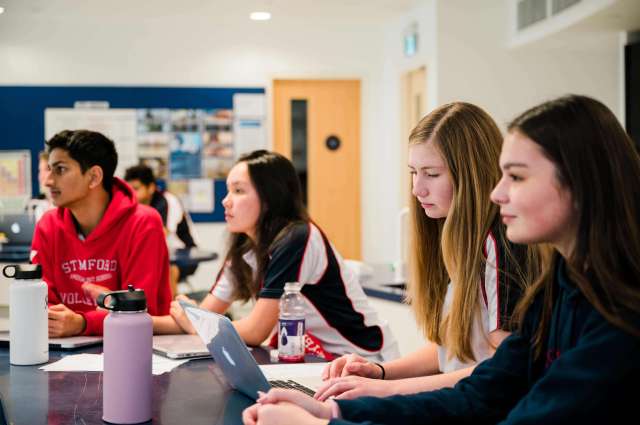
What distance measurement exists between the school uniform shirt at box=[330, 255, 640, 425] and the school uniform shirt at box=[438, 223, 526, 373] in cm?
22

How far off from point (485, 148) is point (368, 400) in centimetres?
60

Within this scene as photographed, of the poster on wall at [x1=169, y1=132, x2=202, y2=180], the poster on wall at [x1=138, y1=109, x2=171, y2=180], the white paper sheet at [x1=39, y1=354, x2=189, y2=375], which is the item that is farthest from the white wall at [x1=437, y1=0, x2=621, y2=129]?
the white paper sheet at [x1=39, y1=354, x2=189, y2=375]

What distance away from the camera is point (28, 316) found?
1808 mm

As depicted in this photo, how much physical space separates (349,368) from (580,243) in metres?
0.68

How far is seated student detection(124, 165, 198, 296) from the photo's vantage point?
565cm

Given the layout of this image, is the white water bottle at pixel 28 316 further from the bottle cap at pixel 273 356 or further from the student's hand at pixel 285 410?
the student's hand at pixel 285 410

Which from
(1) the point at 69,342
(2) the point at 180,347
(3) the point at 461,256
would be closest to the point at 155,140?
(1) the point at 69,342

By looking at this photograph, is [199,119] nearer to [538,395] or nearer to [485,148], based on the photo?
[485,148]

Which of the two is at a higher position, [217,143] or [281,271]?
[217,143]

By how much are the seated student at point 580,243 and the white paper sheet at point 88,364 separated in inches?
37.0

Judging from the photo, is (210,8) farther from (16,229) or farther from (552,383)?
(552,383)

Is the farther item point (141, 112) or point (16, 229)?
point (141, 112)

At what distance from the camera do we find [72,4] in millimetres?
6074

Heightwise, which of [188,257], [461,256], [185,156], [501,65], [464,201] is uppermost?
[501,65]
